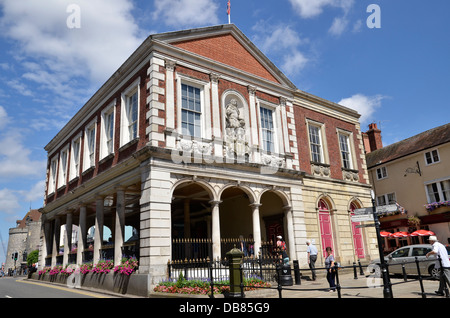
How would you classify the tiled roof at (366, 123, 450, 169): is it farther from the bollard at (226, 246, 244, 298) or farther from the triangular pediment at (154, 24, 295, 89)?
the bollard at (226, 246, 244, 298)

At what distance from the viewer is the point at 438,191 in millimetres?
26766

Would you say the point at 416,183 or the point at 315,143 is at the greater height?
the point at 315,143

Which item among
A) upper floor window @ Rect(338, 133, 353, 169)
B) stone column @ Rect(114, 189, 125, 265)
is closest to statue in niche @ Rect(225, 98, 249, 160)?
stone column @ Rect(114, 189, 125, 265)

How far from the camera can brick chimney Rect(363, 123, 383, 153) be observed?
36.5m

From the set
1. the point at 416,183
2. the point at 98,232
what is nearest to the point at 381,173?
the point at 416,183

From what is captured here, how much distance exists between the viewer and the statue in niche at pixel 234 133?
16.2 meters

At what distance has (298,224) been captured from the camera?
703 inches

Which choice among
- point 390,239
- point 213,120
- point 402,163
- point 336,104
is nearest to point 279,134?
point 213,120

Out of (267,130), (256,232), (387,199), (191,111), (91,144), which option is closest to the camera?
(191,111)

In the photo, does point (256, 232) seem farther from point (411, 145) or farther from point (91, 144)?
point (411, 145)

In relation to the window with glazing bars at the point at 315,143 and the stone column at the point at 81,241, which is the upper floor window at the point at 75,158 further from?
the window with glazing bars at the point at 315,143

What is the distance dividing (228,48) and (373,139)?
24469mm

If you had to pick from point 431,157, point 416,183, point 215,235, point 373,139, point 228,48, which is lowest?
point 215,235
